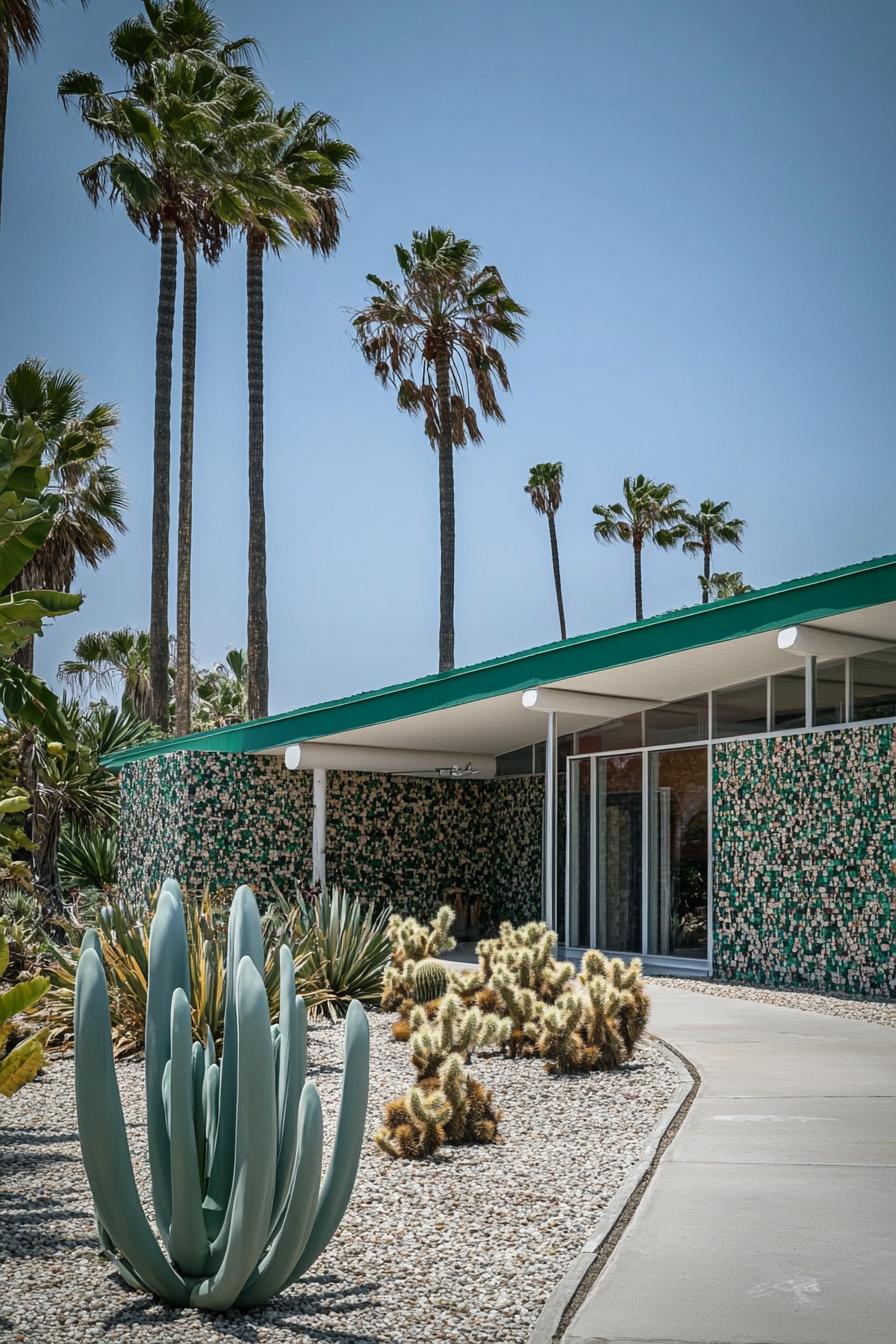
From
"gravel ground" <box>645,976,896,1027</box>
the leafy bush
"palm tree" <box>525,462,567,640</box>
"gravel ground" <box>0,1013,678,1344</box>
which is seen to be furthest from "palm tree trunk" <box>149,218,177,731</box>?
"palm tree" <box>525,462,567,640</box>

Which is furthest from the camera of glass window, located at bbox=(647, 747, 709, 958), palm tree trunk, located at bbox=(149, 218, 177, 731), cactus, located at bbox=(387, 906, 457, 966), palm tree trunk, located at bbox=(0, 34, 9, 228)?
palm tree trunk, located at bbox=(149, 218, 177, 731)

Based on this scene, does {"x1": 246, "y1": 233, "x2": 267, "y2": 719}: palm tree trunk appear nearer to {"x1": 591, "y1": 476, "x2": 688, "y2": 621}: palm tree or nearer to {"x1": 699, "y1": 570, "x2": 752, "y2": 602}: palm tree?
{"x1": 591, "y1": 476, "x2": 688, "y2": 621}: palm tree

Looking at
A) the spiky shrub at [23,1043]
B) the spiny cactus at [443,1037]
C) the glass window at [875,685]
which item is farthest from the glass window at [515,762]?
the spiky shrub at [23,1043]

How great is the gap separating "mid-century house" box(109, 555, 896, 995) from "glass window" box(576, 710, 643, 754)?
0.04 meters

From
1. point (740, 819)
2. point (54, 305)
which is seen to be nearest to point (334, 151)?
point (54, 305)

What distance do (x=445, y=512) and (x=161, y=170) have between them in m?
9.14

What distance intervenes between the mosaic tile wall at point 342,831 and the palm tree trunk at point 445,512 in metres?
7.75

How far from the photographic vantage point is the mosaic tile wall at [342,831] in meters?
17.6

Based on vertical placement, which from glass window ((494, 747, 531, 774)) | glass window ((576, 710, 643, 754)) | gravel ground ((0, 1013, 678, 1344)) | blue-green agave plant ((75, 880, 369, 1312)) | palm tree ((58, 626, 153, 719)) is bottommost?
gravel ground ((0, 1013, 678, 1344))

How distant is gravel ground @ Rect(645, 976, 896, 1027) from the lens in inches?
422

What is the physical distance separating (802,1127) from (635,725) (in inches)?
385

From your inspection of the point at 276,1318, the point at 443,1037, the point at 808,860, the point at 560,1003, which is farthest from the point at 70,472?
the point at 276,1318

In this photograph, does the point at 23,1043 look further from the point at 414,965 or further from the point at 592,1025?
the point at 414,965

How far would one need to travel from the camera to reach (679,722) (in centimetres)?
1528
